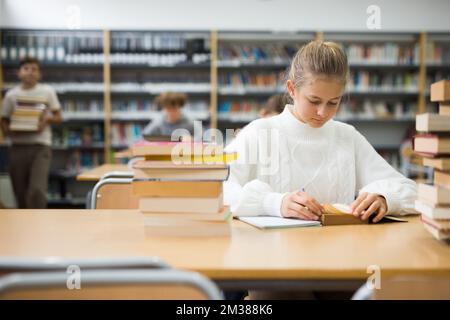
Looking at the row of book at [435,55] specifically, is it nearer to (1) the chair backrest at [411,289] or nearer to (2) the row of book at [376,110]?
(2) the row of book at [376,110]

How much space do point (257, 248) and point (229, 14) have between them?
5444 millimetres

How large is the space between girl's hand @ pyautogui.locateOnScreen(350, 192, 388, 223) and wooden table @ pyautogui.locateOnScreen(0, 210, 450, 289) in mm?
43

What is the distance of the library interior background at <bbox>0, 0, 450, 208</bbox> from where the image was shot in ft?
20.4

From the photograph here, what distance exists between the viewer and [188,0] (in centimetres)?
633

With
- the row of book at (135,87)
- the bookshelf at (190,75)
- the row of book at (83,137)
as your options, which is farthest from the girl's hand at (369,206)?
the row of book at (83,137)

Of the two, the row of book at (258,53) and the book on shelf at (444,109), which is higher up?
the row of book at (258,53)

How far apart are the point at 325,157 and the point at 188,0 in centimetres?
491

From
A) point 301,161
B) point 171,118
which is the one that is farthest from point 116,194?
point 171,118

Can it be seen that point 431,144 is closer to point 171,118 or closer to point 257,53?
point 171,118

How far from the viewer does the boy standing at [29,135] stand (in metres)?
4.73

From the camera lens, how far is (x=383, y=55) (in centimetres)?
632
